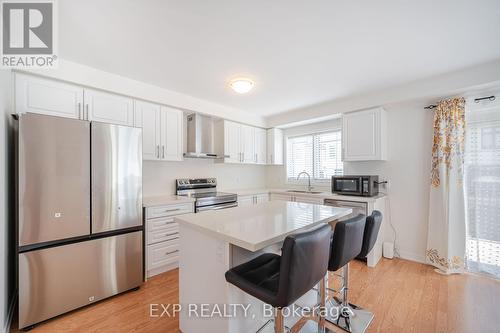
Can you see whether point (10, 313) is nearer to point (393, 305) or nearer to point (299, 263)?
point (299, 263)

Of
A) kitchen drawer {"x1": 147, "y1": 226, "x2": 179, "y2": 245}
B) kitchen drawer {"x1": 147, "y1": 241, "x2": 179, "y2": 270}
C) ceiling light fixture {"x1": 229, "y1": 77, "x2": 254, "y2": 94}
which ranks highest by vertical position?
ceiling light fixture {"x1": 229, "y1": 77, "x2": 254, "y2": 94}

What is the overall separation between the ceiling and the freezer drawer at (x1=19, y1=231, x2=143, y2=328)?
1.91m

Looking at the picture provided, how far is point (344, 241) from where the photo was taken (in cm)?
144

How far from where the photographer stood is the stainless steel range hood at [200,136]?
142 inches

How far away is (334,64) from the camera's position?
2367mm

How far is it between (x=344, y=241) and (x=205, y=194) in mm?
2524

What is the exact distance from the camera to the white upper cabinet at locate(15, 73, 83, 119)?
2076 millimetres

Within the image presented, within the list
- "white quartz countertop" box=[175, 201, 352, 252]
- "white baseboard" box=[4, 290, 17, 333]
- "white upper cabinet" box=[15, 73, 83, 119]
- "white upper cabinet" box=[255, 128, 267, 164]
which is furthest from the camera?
"white upper cabinet" box=[255, 128, 267, 164]

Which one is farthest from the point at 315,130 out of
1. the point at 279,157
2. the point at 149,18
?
the point at 149,18

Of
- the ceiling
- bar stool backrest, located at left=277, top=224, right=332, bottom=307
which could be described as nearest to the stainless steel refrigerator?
the ceiling

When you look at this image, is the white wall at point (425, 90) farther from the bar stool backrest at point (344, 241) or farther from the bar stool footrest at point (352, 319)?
the bar stool footrest at point (352, 319)

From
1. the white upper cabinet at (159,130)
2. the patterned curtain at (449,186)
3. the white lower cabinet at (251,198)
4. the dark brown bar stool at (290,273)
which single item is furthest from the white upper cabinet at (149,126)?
the patterned curtain at (449,186)

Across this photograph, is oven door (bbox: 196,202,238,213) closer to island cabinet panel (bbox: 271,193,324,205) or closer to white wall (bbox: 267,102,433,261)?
island cabinet panel (bbox: 271,193,324,205)

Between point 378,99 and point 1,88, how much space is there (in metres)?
4.17
